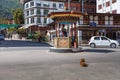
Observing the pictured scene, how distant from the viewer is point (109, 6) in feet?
215

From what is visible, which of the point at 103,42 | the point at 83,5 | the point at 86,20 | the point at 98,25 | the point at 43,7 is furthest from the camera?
the point at 43,7

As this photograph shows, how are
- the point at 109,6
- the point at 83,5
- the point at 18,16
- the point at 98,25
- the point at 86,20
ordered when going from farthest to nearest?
the point at 18,16 < the point at 83,5 < the point at 109,6 < the point at 98,25 < the point at 86,20

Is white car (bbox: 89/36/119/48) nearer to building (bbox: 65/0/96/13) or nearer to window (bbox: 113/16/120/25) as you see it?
window (bbox: 113/16/120/25)

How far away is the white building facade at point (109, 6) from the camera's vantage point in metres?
61.3

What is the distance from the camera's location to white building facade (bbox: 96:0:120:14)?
2413 inches

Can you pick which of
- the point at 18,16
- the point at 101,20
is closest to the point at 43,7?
the point at 18,16

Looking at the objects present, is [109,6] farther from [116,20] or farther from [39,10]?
[39,10]

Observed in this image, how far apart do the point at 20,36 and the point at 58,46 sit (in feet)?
196

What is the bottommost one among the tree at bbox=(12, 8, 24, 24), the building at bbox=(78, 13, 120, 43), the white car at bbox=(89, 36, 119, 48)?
the white car at bbox=(89, 36, 119, 48)

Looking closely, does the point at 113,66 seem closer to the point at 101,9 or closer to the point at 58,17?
the point at 58,17

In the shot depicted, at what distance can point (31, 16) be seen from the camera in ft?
322

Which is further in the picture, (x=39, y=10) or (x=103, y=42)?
(x=39, y=10)

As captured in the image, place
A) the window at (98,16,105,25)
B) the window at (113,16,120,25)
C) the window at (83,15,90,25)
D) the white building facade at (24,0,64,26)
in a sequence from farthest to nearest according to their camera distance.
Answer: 1. the white building facade at (24,0,64,26)
2. the window at (113,16,120,25)
3. the window at (98,16,105,25)
4. the window at (83,15,90,25)

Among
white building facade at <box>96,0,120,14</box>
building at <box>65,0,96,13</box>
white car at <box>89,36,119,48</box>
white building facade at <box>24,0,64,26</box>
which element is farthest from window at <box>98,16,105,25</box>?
building at <box>65,0,96,13</box>
